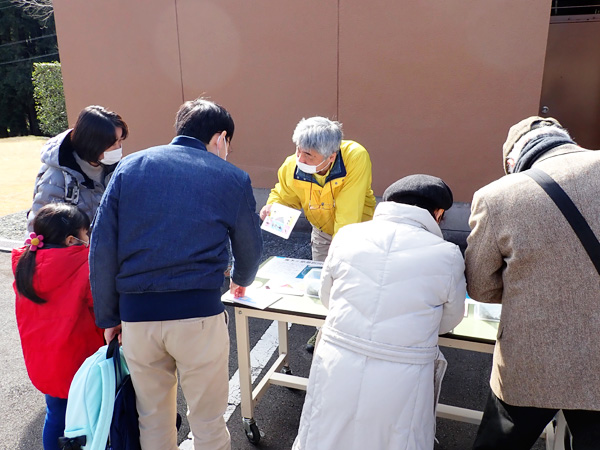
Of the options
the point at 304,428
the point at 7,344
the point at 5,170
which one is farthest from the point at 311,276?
the point at 5,170

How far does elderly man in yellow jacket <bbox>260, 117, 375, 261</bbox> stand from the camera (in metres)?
2.68

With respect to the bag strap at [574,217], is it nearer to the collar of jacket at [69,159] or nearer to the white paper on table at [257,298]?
the white paper on table at [257,298]

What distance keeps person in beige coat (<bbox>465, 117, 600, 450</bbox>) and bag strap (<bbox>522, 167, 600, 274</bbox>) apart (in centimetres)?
1

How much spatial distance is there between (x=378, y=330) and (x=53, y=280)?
4.49 ft

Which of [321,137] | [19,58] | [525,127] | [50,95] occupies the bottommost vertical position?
[50,95]

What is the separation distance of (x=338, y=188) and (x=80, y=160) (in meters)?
1.48

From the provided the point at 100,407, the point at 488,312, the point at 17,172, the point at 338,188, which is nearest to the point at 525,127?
the point at 488,312

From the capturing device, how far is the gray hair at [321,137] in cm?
265

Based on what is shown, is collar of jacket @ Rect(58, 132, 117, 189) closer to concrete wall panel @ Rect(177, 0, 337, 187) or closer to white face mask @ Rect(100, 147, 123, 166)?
white face mask @ Rect(100, 147, 123, 166)

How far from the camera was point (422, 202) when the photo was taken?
1.66 metres

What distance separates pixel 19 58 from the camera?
73.7 ft

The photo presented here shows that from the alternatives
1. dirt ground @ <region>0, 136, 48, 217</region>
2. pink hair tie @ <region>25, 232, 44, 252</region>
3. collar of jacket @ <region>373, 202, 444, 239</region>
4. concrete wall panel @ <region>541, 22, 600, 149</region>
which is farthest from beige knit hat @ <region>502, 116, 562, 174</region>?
dirt ground @ <region>0, 136, 48, 217</region>

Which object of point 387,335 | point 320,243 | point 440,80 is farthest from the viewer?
point 440,80

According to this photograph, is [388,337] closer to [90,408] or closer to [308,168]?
[90,408]
